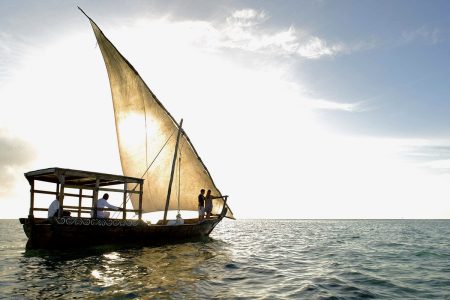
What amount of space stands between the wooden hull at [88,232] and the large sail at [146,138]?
164 inches

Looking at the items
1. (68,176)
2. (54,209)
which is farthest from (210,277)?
(68,176)

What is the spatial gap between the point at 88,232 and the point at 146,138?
27.8ft

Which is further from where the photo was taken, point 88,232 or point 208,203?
point 208,203

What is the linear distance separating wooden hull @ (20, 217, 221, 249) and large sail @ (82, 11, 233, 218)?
4.15m

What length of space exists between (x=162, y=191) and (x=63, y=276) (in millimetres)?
13591

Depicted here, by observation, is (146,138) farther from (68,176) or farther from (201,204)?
(68,176)

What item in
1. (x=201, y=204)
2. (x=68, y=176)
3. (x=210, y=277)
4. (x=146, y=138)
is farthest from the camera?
(x=201, y=204)

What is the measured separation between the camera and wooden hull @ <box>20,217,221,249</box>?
51.3 feet

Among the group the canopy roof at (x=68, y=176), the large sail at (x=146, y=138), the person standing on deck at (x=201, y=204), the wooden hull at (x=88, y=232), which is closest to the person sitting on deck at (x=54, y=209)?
the wooden hull at (x=88, y=232)

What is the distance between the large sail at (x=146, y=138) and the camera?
76.7 feet

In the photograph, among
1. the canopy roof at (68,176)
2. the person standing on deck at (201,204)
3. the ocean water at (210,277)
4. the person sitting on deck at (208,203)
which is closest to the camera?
the ocean water at (210,277)

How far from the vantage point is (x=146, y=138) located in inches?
931

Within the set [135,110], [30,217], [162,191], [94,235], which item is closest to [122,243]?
[94,235]

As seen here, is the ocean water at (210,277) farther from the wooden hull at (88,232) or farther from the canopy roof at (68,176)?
the canopy roof at (68,176)
